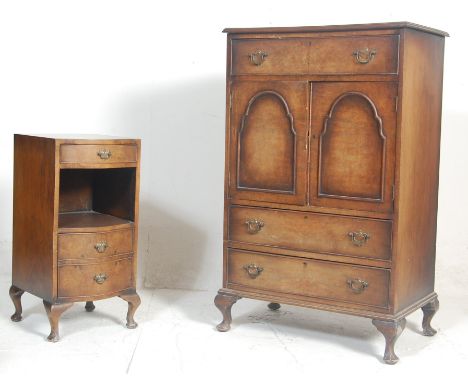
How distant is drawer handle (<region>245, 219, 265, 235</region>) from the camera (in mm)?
4246

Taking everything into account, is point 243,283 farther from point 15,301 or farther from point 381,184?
point 15,301

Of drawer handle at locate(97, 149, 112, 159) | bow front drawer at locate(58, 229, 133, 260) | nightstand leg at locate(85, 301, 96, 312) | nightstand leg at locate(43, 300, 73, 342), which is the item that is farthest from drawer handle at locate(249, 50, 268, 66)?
nightstand leg at locate(85, 301, 96, 312)

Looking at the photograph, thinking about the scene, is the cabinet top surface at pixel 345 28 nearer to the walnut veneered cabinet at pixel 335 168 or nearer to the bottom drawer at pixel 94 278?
the walnut veneered cabinet at pixel 335 168

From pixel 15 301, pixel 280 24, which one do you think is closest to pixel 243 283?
pixel 15 301

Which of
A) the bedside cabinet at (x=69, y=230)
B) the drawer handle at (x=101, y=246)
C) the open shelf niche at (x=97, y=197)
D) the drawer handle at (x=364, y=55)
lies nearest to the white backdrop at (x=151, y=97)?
the open shelf niche at (x=97, y=197)

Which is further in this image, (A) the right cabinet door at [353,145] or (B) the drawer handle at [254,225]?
(B) the drawer handle at [254,225]

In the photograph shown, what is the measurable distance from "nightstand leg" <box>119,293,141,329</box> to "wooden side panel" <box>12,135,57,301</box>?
1.35ft

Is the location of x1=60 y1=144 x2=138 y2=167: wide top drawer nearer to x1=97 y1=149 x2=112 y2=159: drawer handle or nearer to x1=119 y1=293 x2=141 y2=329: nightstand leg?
x1=97 y1=149 x2=112 y2=159: drawer handle

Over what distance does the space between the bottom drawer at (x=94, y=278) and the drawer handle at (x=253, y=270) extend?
22.9 inches

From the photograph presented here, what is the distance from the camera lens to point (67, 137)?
4215 mm

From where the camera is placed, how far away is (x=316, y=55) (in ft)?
13.1

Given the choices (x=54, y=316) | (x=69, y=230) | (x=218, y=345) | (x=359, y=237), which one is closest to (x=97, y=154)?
(x=69, y=230)

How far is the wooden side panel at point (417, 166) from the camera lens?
3.89m

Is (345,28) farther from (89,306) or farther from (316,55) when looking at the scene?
(89,306)
